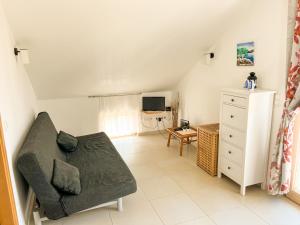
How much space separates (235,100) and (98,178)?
173 centimetres

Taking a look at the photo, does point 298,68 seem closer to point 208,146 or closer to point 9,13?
point 208,146

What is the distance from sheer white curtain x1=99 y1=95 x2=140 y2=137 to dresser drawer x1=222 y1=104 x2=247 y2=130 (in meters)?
2.19

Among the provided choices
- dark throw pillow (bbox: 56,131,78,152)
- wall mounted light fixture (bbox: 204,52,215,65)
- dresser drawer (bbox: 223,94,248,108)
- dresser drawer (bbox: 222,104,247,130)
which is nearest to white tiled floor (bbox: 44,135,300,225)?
dresser drawer (bbox: 222,104,247,130)

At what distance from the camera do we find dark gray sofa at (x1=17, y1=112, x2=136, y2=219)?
1.87 metres

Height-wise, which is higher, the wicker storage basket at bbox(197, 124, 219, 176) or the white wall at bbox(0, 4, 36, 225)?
the white wall at bbox(0, 4, 36, 225)

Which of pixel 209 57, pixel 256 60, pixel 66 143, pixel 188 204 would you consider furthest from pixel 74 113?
pixel 256 60

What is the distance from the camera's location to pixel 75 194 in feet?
6.74

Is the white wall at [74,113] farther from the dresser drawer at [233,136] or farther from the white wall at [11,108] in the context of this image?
the dresser drawer at [233,136]

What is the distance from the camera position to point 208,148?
3078 mm

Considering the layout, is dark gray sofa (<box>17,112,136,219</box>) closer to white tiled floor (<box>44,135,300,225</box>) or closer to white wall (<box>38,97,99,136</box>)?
white tiled floor (<box>44,135,300,225</box>)

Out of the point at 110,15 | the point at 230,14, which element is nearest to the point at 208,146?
the point at 230,14

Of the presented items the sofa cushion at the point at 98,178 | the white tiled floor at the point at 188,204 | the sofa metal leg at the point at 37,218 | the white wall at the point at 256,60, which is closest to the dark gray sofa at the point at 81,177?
the sofa cushion at the point at 98,178

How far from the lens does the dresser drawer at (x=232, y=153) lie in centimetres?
258

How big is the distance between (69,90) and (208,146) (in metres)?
2.51
